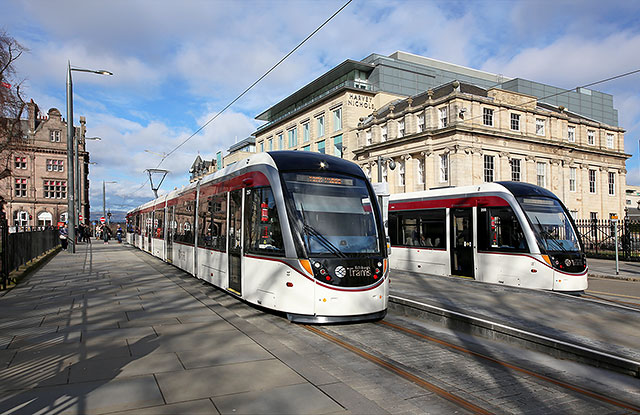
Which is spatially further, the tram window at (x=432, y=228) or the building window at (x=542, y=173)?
the building window at (x=542, y=173)

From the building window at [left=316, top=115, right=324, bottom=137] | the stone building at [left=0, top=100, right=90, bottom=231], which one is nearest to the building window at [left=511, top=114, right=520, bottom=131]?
the building window at [left=316, top=115, right=324, bottom=137]

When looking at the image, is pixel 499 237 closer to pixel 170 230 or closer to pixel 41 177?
pixel 170 230

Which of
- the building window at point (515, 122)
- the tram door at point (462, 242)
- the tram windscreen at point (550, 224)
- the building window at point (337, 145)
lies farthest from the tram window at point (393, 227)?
the building window at point (337, 145)

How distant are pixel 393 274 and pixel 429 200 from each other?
2.95 m

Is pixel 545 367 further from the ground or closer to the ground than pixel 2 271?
closer to the ground

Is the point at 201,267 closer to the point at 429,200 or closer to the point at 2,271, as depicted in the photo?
the point at 2,271

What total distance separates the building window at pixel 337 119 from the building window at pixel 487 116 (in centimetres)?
1772

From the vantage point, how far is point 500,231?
44.8ft

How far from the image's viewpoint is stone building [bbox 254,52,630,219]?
40.6 metres

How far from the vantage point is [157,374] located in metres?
5.37

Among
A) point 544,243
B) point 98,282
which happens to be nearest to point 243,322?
point 98,282

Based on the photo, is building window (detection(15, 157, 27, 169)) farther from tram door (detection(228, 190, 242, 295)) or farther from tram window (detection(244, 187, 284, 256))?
tram window (detection(244, 187, 284, 256))

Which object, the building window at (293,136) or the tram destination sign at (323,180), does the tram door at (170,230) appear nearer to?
the tram destination sign at (323,180)

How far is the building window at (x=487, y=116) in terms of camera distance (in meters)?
41.0
